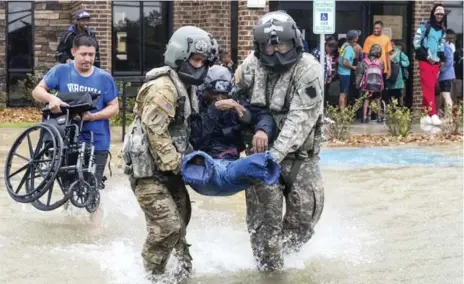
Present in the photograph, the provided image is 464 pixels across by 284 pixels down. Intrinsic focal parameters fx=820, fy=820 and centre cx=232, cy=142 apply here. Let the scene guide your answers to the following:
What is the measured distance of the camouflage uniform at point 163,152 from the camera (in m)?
4.96

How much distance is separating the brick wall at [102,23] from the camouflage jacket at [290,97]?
34.6 ft

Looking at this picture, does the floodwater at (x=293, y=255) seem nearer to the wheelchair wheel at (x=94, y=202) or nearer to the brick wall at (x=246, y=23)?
the wheelchair wheel at (x=94, y=202)

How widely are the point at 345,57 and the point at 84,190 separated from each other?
903 centimetres

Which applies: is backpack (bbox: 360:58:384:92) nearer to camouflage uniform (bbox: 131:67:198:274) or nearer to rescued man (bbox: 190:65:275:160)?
rescued man (bbox: 190:65:275:160)

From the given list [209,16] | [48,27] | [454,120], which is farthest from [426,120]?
[48,27]

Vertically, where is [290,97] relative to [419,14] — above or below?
below

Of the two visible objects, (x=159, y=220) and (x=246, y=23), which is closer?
(x=159, y=220)

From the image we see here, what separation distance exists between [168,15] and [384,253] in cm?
1138

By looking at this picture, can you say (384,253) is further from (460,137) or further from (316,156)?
(460,137)

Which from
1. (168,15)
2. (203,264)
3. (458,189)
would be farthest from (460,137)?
(203,264)

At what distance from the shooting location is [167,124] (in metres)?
4.98

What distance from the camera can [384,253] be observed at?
638cm

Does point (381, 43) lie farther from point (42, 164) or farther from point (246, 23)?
point (42, 164)

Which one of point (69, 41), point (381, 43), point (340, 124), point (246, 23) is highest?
point (246, 23)
